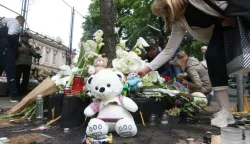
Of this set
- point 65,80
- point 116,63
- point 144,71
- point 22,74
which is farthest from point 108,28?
point 22,74

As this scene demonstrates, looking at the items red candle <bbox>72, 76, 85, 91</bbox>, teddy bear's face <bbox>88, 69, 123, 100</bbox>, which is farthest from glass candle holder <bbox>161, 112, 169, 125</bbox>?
red candle <bbox>72, 76, 85, 91</bbox>

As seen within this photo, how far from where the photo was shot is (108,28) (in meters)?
3.58

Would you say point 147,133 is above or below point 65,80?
→ below

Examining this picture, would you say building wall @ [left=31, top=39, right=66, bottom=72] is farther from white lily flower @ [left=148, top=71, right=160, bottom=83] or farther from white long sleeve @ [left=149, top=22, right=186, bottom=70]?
white long sleeve @ [left=149, top=22, right=186, bottom=70]

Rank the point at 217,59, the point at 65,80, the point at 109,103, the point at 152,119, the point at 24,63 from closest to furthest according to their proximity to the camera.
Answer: the point at 217,59 → the point at 109,103 → the point at 152,119 → the point at 65,80 → the point at 24,63

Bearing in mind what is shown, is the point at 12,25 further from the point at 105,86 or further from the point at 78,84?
the point at 105,86

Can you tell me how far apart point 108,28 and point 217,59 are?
69.1 inches

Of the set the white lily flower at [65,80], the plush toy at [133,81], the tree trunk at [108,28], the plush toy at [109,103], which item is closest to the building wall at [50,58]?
the tree trunk at [108,28]

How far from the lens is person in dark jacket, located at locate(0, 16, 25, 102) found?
5.27m

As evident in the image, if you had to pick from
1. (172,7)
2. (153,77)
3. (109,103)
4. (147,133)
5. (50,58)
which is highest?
(50,58)

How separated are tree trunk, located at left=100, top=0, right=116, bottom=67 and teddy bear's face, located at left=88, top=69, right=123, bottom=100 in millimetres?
1094

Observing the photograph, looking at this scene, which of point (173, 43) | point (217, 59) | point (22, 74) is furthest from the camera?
point (22, 74)

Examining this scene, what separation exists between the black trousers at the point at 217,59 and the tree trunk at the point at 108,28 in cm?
149

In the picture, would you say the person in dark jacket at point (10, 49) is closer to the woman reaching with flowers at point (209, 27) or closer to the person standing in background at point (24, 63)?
the person standing in background at point (24, 63)
